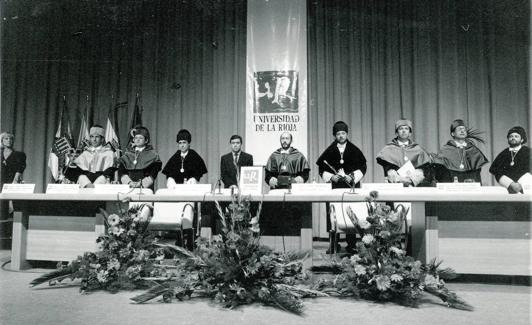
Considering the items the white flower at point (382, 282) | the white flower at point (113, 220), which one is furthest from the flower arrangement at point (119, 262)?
the white flower at point (382, 282)

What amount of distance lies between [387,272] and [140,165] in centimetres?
366

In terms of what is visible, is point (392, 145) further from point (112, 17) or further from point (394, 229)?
point (112, 17)

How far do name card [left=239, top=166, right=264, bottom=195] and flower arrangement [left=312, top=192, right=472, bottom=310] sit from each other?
102cm

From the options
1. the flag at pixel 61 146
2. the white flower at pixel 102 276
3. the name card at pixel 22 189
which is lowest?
the white flower at pixel 102 276

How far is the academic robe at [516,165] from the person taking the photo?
4.65 meters

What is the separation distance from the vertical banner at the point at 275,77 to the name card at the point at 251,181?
2.77 metres

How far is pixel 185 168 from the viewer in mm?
5434

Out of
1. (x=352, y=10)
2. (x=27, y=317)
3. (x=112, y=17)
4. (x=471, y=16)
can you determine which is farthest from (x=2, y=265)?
(x=471, y=16)

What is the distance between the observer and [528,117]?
20.4 ft

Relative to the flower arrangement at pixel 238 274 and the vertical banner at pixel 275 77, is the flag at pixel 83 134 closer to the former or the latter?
the vertical banner at pixel 275 77

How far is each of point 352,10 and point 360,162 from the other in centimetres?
298

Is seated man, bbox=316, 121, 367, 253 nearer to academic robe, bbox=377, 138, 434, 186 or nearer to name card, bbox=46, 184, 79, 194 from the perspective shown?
academic robe, bbox=377, 138, 434, 186

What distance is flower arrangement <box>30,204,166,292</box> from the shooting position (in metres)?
3.02

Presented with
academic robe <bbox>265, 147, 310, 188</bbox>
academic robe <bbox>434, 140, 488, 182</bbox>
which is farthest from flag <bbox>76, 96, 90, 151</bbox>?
academic robe <bbox>434, 140, 488, 182</bbox>
